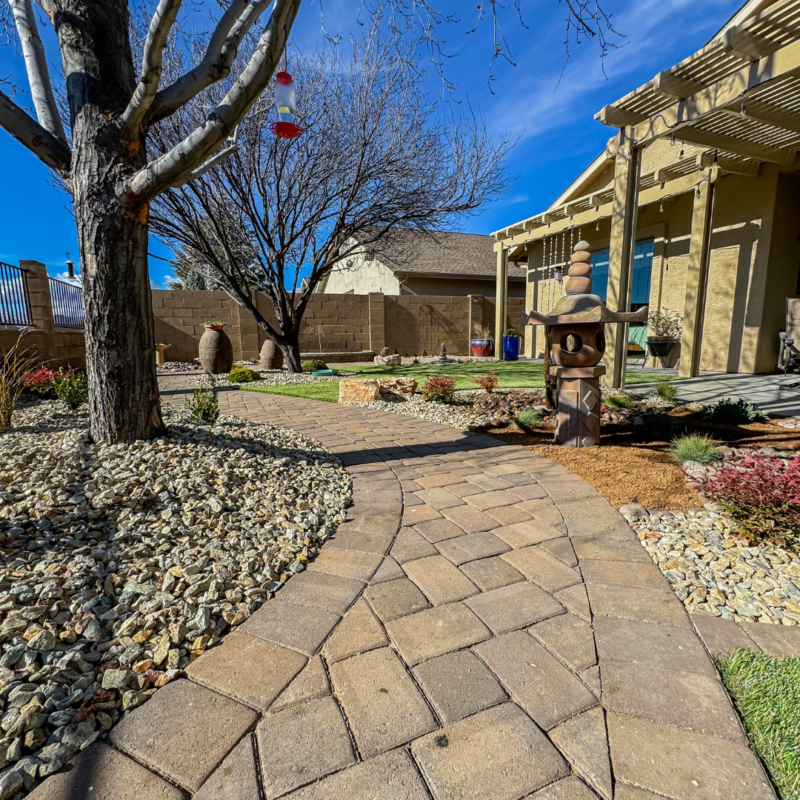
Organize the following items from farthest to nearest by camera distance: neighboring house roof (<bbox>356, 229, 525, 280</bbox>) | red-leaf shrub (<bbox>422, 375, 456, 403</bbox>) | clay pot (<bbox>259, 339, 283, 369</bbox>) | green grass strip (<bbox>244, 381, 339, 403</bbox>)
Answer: neighboring house roof (<bbox>356, 229, 525, 280</bbox>)
clay pot (<bbox>259, 339, 283, 369</bbox>)
green grass strip (<bbox>244, 381, 339, 403</bbox>)
red-leaf shrub (<bbox>422, 375, 456, 403</bbox>)

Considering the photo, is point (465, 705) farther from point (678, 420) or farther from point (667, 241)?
point (667, 241)

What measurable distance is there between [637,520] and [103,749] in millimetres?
2431

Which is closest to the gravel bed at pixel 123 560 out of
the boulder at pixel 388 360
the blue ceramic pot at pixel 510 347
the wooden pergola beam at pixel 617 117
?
the wooden pergola beam at pixel 617 117

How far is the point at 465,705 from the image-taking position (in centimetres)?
124

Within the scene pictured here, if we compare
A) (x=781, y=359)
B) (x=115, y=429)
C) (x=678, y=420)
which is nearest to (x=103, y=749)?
(x=115, y=429)

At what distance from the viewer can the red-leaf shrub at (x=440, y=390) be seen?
18.2 ft

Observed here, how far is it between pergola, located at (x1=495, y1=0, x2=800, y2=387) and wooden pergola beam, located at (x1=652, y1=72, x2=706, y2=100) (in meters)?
0.01

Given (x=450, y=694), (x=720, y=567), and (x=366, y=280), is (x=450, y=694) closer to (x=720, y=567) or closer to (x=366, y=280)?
(x=720, y=567)

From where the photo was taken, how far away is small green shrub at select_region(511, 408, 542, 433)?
4.36 m

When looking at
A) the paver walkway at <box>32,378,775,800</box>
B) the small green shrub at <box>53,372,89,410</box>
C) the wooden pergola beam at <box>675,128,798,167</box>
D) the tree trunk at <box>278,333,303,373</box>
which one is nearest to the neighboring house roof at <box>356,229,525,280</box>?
the tree trunk at <box>278,333,303,373</box>

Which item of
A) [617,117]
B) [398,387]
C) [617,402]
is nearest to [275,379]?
[398,387]

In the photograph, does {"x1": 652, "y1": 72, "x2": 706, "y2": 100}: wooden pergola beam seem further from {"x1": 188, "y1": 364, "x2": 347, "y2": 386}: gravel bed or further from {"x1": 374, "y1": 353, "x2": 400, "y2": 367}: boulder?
{"x1": 374, "y1": 353, "x2": 400, "y2": 367}: boulder

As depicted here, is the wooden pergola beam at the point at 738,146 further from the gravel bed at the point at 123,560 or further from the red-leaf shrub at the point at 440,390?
the gravel bed at the point at 123,560

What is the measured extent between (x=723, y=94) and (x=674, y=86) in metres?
0.52
